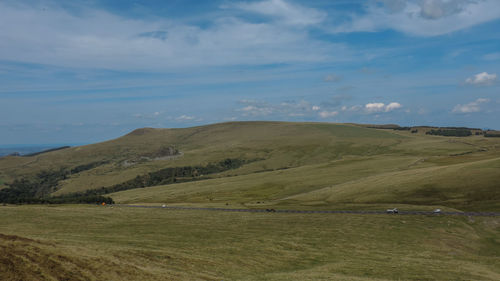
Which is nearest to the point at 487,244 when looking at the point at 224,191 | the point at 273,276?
the point at 273,276

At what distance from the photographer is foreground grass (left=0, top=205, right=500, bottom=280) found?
30750mm

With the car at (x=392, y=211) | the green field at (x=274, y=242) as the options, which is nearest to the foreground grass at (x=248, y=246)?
the green field at (x=274, y=242)

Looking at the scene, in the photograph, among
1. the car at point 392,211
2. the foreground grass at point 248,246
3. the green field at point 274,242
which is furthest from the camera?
the car at point 392,211

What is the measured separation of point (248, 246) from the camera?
50.7 meters

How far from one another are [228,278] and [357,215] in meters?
52.3

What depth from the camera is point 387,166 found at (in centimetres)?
17788

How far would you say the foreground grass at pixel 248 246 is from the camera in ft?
101

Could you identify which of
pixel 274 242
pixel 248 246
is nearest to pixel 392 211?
pixel 274 242

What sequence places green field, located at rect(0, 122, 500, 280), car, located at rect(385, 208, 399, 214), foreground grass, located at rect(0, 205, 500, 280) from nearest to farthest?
foreground grass, located at rect(0, 205, 500, 280) → green field, located at rect(0, 122, 500, 280) → car, located at rect(385, 208, 399, 214)

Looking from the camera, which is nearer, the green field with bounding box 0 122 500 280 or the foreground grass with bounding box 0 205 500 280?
the foreground grass with bounding box 0 205 500 280

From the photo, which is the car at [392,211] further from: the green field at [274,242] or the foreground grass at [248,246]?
the green field at [274,242]

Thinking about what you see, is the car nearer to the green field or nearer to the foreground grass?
the foreground grass

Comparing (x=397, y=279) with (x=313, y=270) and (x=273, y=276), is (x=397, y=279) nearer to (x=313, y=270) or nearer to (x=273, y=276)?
(x=313, y=270)

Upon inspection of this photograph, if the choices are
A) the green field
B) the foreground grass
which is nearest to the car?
the foreground grass
